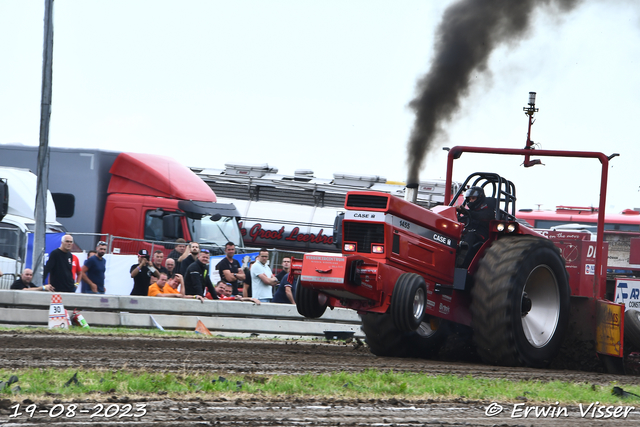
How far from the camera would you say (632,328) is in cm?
923

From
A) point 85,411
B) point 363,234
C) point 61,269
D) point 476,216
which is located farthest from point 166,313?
point 85,411

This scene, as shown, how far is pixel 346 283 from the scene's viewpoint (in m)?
8.11

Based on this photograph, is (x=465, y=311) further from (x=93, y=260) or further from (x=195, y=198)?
(x=195, y=198)

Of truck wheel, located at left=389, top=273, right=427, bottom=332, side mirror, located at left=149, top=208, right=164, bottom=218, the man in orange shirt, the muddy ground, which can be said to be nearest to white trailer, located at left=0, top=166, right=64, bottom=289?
side mirror, located at left=149, top=208, right=164, bottom=218

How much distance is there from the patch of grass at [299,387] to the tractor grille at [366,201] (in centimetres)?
220

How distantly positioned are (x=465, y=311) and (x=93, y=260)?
6.93 meters

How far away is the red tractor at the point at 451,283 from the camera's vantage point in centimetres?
819

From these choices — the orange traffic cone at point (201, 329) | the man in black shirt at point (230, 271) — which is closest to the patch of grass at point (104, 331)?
the orange traffic cone at point (201, 329)

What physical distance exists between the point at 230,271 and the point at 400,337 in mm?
5326

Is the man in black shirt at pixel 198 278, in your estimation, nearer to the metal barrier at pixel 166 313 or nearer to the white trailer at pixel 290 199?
the metal barrier at pixel 166 313

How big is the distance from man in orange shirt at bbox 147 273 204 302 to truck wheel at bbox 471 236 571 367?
527cm

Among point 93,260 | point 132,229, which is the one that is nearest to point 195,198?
point 132,229

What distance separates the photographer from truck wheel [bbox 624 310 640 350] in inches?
363

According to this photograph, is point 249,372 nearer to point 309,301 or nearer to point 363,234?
point 309,301
